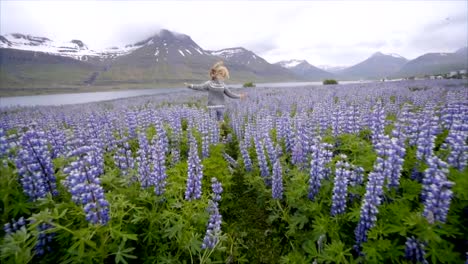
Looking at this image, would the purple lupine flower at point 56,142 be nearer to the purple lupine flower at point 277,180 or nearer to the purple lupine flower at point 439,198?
the purple lupine flower at point 277,180

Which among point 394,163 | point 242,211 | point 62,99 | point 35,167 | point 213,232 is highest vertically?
point 394,163

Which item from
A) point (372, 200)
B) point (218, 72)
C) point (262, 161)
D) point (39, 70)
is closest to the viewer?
point (372, 200)

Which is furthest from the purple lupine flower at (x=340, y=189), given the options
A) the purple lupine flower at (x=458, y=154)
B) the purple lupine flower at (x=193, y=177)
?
the purple lupine flower at (x=193, y=177)

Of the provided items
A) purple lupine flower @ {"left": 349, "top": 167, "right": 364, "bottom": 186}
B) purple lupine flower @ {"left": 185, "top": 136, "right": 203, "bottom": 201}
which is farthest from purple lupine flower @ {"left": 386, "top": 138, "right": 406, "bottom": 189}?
purple lupine flower @ {"left": 185, "top": 136, "right": 203, "bottom": 201}

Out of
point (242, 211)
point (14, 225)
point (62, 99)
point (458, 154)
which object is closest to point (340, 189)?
point (458, 154)

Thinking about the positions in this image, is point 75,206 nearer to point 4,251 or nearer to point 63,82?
point 4,251

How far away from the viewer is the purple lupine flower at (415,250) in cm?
270

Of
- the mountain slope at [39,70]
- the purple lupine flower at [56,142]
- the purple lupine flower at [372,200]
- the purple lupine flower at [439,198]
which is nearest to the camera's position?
the purple lupine flower at [439,198]

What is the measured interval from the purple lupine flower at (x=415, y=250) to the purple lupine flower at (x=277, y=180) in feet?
6.41

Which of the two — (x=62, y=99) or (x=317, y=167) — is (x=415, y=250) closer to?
(x=317, y=167)

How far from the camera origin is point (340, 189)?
3316mm

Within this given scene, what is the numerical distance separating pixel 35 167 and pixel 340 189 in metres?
4.21

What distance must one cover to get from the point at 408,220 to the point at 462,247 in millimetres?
886

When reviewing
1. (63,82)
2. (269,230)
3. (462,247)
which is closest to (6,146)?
(269,230)
